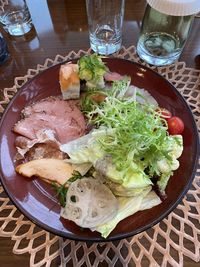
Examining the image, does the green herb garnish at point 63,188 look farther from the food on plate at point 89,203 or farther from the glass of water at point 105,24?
the glass of water at point 105,24

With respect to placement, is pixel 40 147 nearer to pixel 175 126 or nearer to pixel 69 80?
pixel 69 80

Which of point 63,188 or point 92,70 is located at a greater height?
point 92,70

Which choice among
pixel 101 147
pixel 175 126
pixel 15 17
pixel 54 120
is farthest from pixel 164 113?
pixel 15 17

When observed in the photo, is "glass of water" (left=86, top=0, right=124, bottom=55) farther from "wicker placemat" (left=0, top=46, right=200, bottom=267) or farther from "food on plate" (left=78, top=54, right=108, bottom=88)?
"wicker placemat" (left=0, top=46, right=200, bottom=267)

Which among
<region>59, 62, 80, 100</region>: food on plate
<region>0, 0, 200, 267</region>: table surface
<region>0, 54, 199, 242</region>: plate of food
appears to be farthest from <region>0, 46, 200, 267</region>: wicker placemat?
<region>0, 0, 200, 267</region>: table surface

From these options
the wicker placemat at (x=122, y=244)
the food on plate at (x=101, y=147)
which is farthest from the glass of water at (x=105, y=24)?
the wicker placemat at (x=122, y=244)

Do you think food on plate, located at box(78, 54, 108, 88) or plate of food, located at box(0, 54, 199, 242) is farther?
food on plate, located at box(78, 54, 108, 88)

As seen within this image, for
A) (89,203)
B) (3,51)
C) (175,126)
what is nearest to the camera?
(89,203)

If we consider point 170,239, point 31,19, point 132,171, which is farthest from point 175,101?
point 31,19
